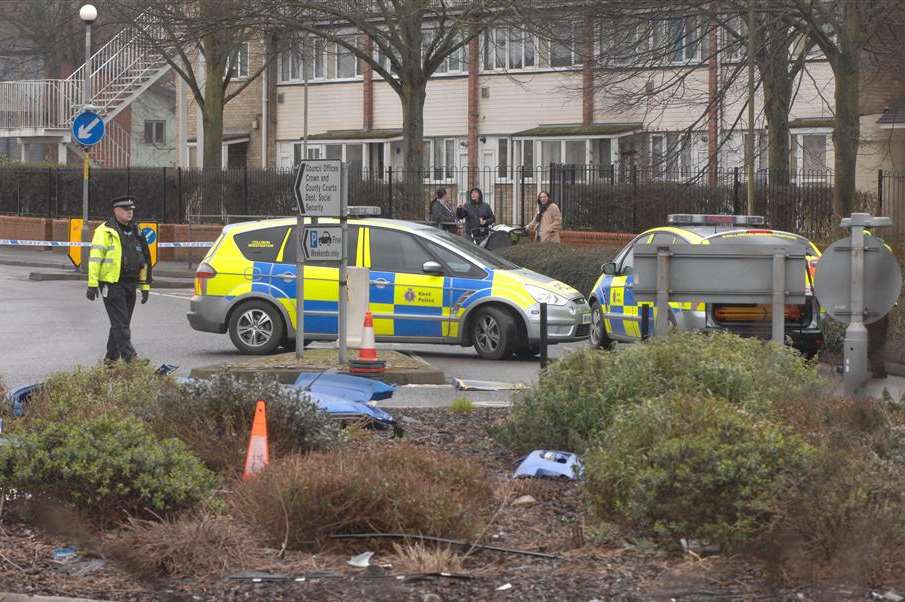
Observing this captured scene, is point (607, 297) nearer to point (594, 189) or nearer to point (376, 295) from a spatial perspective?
point (376, 295)

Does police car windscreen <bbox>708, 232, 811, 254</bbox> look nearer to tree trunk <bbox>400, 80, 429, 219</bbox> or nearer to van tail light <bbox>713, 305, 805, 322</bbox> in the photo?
van tail light <bbox>713, 305, 805, 322</bbox>

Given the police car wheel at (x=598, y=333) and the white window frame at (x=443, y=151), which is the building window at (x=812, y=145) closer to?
the white window frame at (x=443, y=151)

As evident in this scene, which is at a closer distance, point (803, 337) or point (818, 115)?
point (803, 337)

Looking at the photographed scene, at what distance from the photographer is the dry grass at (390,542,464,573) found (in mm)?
6445

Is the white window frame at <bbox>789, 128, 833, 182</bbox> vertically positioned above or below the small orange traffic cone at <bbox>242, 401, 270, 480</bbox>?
above

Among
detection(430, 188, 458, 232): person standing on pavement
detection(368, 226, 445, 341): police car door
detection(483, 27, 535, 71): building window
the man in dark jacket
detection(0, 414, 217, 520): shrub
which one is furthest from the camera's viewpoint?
detection(483, 27, 535, 71): building window

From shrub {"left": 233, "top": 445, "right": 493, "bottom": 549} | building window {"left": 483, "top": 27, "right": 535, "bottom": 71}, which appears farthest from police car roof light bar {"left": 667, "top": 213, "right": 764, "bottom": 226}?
building window {"left": 483, "top": 27, "right": 535, "bottom": 71}

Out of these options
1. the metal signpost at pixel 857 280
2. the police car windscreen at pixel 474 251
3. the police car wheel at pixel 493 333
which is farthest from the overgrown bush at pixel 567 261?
the metal signpost at pixel 857 280

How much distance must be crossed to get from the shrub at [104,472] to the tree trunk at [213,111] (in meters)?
31.6

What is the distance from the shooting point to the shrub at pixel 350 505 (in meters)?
6.80

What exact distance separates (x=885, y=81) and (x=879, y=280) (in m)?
26.2

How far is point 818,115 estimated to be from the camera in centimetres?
3916

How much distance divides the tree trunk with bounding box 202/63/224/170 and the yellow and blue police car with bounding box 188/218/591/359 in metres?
22.0

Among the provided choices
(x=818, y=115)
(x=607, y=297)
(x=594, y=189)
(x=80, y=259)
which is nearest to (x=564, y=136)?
(x=818, y=115)
